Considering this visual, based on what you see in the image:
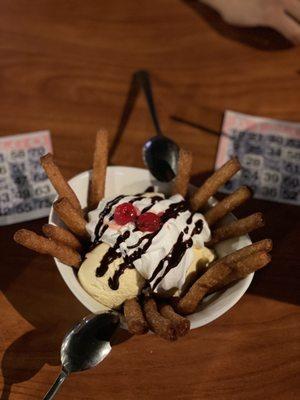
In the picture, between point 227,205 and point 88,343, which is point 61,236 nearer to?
point 88,343

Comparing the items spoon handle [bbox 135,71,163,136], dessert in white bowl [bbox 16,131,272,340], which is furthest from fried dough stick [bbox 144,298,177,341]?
spoon handle [bbox 135,71,163,136]

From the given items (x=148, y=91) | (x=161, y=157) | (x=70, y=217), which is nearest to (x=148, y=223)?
(x=70, y=217)

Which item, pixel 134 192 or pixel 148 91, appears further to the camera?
pixel 148 91

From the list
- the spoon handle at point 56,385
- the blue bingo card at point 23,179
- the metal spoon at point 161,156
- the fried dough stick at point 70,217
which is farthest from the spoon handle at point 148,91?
the spoon handle at point 56,385

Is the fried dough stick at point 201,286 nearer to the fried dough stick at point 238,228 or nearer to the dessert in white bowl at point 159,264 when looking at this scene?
the dessert in white bowl at point 159,264

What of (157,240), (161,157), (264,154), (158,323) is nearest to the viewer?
(158,323)

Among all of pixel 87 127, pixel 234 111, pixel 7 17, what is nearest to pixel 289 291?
pixel 234 111

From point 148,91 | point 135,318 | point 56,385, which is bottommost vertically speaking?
point 56,385
